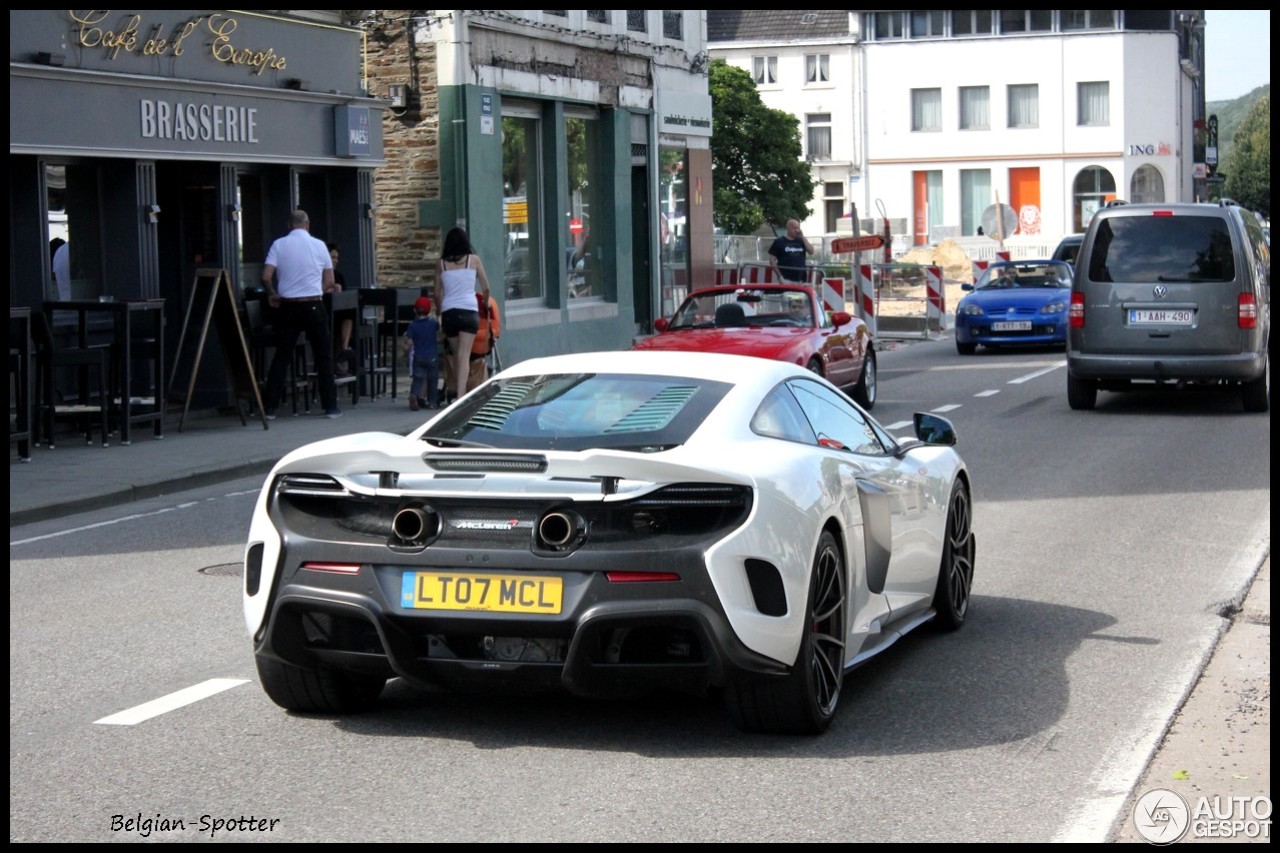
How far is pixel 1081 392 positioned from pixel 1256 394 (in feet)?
5.61

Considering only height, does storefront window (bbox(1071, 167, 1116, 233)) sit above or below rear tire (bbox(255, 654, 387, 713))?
→ above

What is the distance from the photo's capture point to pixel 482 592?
19.6 ft

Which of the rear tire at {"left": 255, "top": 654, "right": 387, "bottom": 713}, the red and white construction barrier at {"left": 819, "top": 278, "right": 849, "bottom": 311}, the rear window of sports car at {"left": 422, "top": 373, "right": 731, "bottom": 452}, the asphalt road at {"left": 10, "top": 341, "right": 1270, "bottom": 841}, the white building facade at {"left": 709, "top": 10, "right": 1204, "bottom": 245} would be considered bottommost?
the asphalt road at {"left": 10, "top": 341, "right": 1270, "bottom": 841}

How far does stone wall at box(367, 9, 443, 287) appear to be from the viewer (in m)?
25.3

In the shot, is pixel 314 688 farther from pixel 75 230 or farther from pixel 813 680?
pixel 75 230

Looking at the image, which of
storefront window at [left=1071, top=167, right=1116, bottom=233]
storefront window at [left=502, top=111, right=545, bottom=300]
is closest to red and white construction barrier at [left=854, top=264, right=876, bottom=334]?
storefront window at [left=502, top=111, right=545, bottom=300]

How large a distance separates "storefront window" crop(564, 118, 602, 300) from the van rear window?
1163 cm

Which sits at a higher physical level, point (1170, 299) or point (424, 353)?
point (1170, 299)

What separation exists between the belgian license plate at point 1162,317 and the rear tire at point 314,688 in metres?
13.3

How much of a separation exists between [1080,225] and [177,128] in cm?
5946

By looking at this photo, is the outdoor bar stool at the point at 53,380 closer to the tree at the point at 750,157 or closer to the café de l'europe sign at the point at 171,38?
the café de l'europe sign at the point at 171,38

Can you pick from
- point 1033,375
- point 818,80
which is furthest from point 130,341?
point 818,80

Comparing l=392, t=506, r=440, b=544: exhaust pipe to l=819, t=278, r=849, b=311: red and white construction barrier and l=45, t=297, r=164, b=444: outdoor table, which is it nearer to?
l=45, t=297, r=164, b=444: outdoor table

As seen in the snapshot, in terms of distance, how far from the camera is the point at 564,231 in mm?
28547
